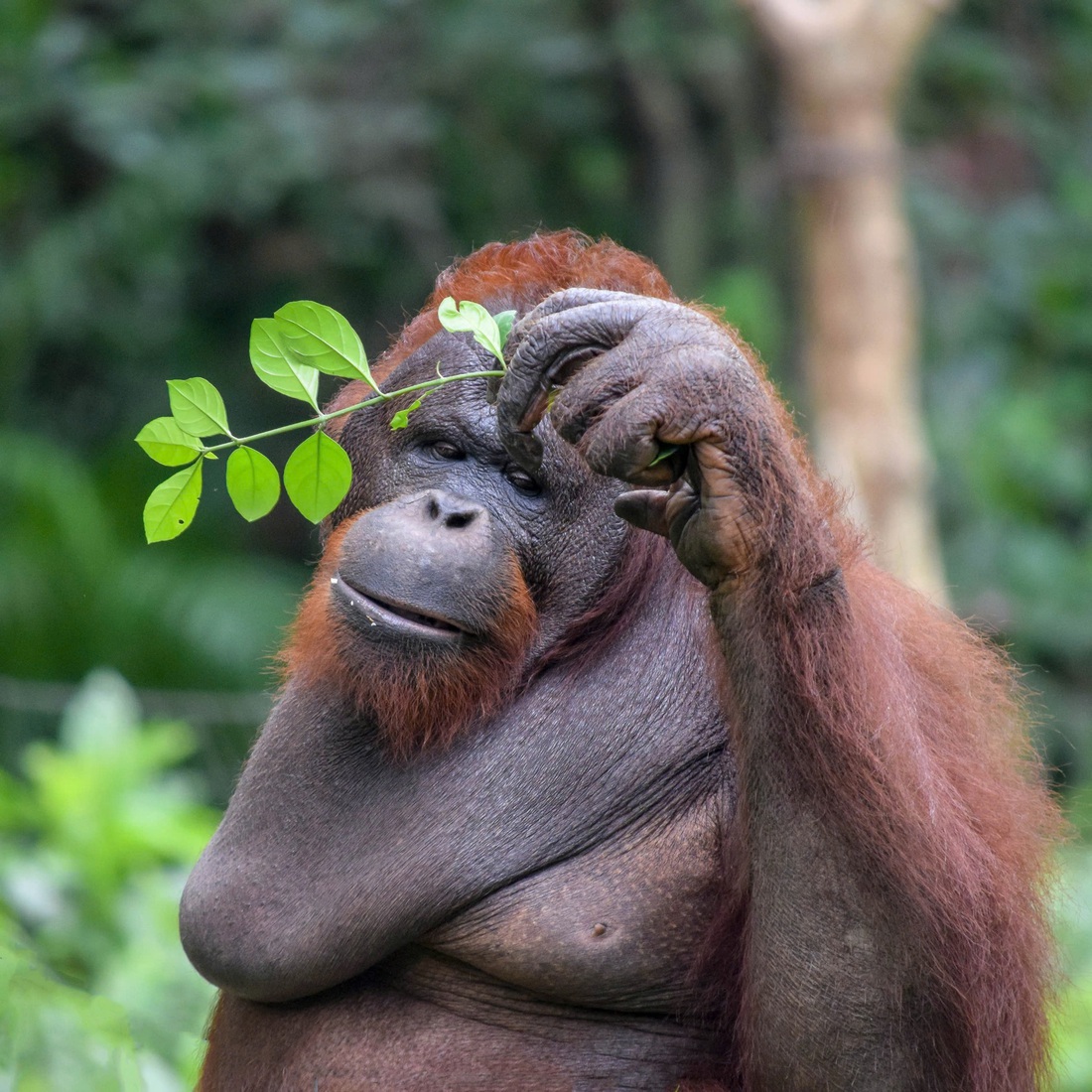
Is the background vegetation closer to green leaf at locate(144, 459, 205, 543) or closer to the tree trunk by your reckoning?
the tree trunk

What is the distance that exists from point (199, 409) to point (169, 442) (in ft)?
0.23

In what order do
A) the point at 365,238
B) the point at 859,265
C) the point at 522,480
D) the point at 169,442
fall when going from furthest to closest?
the point at 365,238
the point at 859,265
the point at 522,480
the point at 169,442

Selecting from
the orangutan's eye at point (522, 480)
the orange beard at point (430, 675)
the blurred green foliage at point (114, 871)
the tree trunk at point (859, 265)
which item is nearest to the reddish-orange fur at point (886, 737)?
the orange beard at point (430, 675)

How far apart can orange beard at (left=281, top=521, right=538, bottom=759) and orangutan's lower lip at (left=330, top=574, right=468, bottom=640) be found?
0.03 m

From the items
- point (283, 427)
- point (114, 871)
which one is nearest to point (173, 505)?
point (283, 427)

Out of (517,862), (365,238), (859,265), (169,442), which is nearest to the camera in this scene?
(169,442)

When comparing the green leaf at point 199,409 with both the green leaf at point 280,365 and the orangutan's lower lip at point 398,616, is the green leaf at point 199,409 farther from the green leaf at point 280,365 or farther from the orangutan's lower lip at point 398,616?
the orangutan's lower lip at point 398,616

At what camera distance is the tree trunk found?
22.2ft

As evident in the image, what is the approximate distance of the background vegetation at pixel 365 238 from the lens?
7.85m

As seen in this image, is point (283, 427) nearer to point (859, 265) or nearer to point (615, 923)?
point (615, 923)

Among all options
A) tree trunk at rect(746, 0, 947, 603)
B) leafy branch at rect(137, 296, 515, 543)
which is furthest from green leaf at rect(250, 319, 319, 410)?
tree trunk at rect(746, 0, 947, 603)

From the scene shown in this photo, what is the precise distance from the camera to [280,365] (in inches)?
96.1

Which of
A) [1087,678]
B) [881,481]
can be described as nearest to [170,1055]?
[881,481]

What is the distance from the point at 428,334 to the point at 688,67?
25.2 feet
